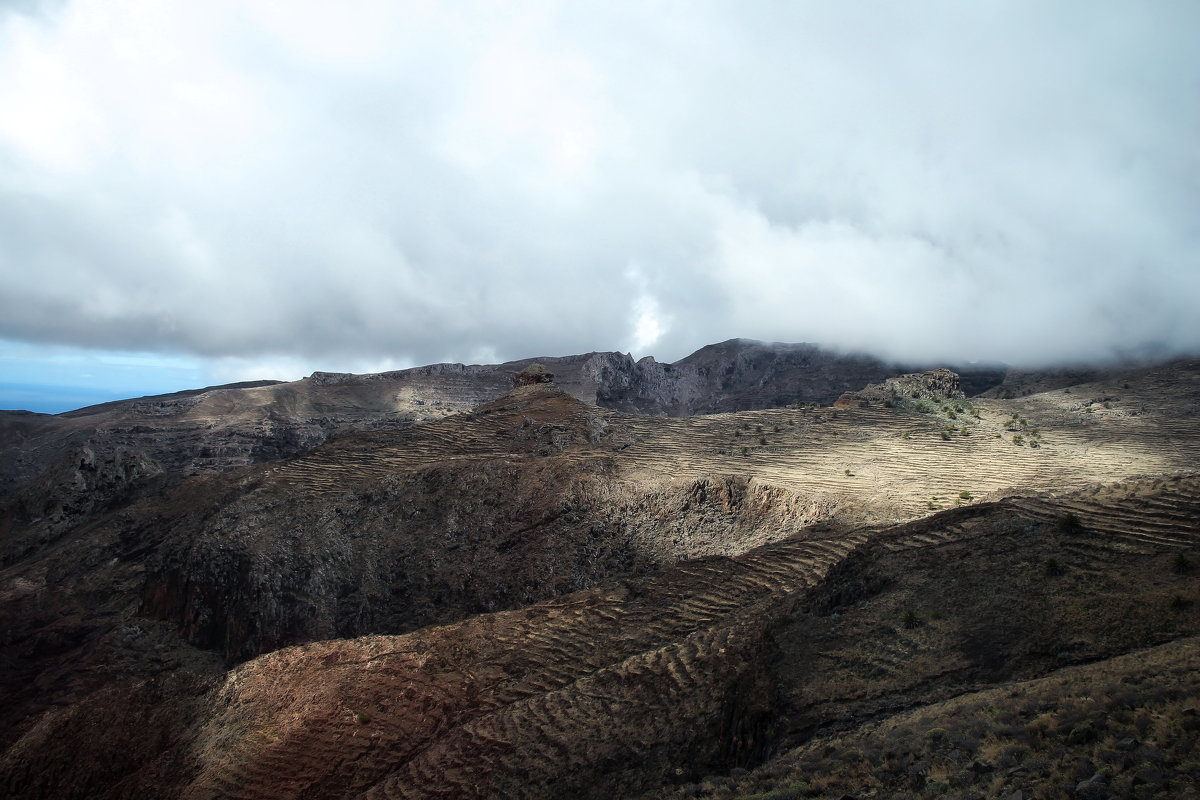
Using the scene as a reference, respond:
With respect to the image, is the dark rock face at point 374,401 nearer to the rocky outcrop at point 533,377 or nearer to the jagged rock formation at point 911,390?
the rocky outcrop at point 533,377

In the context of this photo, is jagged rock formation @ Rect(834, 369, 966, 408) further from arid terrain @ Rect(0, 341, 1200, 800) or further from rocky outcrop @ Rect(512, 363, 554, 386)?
rocky outcrop @ Rect(512, 363, 554, 386)

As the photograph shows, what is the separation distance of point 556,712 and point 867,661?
5.17m

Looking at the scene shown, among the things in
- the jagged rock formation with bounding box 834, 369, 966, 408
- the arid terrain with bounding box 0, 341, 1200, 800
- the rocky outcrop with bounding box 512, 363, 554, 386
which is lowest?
the arid terrain with bounding box 0, 341, 1200, 800

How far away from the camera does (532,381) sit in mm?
35562

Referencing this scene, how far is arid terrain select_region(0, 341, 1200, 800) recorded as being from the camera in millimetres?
8188

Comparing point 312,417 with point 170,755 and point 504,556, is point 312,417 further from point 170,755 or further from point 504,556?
point 170,755

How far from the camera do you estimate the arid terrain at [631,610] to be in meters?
8.19

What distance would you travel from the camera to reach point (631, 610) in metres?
13.9

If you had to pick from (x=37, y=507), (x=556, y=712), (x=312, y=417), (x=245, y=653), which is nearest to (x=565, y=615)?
(x=556, y=712)

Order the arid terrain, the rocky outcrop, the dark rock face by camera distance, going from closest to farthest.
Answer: the arid terrain → the rocky outcrop → the dark rock face

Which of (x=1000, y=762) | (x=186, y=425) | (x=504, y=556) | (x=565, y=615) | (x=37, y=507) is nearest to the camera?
(x=1000, y=762)

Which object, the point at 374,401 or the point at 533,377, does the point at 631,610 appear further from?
the point at 374,401

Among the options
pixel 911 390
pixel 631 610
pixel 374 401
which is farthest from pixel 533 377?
pixel 374 401

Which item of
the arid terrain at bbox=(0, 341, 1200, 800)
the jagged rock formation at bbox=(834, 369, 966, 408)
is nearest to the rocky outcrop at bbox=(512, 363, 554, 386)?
the arid terrain at bbox=(0, 341, 1200, 800)
